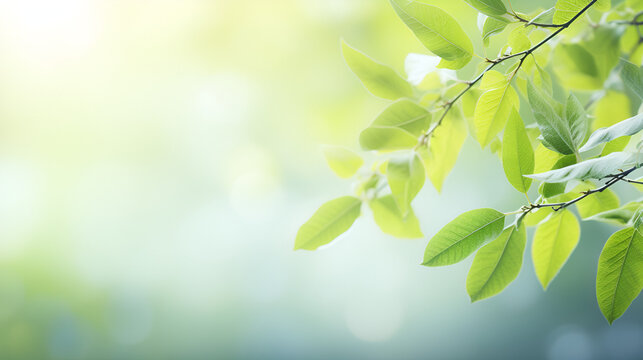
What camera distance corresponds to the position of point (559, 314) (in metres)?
1.63

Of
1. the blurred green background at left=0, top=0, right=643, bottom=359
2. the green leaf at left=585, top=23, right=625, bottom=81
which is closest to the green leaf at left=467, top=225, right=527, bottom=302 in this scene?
the green leaf at left=585, top=23, right=625, bottom=81

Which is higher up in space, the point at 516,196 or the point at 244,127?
the point at 244,127

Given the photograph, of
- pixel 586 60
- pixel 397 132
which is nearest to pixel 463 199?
pixel 586 60

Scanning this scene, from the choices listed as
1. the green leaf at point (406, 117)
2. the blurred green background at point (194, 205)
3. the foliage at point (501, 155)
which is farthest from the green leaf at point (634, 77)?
the blurred green background at point (194, 205)

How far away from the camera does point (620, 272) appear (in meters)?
0.22

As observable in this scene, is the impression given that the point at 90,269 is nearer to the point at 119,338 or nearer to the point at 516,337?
the point at 119,338

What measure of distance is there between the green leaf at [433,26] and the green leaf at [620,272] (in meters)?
0.13

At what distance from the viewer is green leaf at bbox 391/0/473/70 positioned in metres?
0.22

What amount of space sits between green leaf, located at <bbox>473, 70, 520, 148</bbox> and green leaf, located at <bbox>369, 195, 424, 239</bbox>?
67mm

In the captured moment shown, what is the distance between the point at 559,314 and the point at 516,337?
7.2 inches

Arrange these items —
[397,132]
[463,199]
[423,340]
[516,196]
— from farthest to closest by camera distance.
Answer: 1. [423,340]
2. [463,199]
3. [516,196]
4. [397,132]

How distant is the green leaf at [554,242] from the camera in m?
0.26

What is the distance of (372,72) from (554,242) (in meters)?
0.15

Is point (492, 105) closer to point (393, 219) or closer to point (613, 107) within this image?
point (393, 219)
